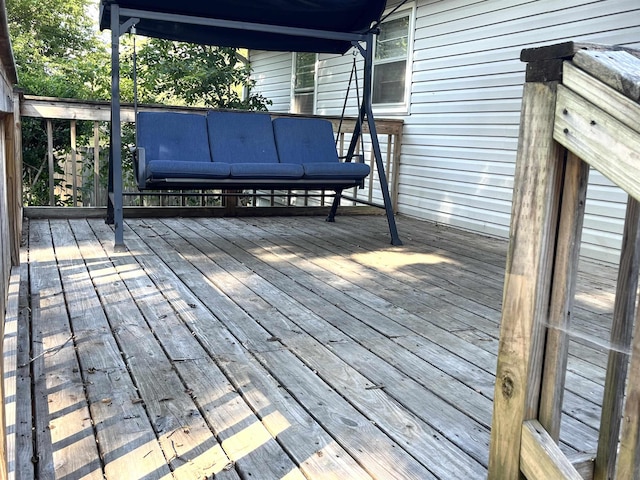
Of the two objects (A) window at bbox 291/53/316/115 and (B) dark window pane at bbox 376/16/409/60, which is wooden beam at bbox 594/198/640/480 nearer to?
(B) dark window pane at bbox 376/16/409/60

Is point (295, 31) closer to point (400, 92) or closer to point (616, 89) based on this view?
point (400, 92)

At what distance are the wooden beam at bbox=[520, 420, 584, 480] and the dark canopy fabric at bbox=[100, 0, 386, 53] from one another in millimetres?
3990

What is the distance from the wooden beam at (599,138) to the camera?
2.81ft

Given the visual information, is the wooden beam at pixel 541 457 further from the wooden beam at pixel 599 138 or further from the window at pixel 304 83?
the window at pixel 304 83

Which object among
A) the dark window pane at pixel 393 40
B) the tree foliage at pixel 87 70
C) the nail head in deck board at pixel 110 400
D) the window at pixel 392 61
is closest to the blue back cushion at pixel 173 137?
the tree foliage at pixel 87 70

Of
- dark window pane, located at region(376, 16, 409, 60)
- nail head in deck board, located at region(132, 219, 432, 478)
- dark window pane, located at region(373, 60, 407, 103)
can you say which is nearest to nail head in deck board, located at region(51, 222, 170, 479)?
nail head in deck board, located at region(132, 219, 432, 478)

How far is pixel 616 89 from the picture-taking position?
88 cm

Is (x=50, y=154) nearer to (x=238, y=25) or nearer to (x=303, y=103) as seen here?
(x=238, y=25)

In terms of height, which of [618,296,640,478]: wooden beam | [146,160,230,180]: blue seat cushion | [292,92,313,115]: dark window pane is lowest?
[618,296,640,478]: wooden beam

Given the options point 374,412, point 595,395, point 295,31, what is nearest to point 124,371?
point 374,412

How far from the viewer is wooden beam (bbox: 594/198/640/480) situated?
1.14 m

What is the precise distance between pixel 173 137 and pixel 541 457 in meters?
4.05

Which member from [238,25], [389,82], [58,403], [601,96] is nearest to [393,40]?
[389,82]

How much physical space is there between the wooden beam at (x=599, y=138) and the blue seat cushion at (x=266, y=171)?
3.41 metres
